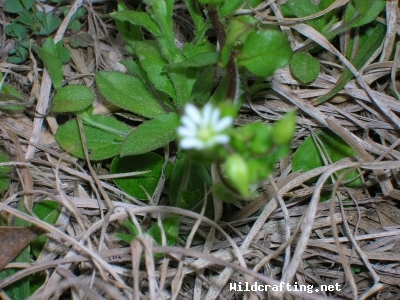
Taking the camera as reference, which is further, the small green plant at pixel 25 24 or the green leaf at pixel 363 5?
the small green plant at pixel 25 24

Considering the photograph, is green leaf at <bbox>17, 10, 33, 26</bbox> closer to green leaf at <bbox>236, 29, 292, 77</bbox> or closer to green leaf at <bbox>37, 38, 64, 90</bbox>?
green leaf at <bbox>37, 38, 64, 90</bbox>

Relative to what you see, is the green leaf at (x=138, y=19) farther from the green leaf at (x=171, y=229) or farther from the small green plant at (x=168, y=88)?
the green leaf at (x=171, y=229)

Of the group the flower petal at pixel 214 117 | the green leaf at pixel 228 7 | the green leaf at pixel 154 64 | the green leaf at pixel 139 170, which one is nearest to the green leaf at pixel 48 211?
the green leaf at pixel 139 170

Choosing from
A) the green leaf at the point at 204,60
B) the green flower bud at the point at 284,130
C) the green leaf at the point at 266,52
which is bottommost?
the green flower bud at the point at 284,130

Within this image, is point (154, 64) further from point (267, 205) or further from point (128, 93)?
point (267, 205)

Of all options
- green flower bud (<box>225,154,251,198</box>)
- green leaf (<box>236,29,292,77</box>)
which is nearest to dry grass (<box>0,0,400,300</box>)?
green leaf (<box>236,29,292,77</box>)

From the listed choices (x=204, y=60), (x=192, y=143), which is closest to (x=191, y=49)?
(x=204, y=60)
